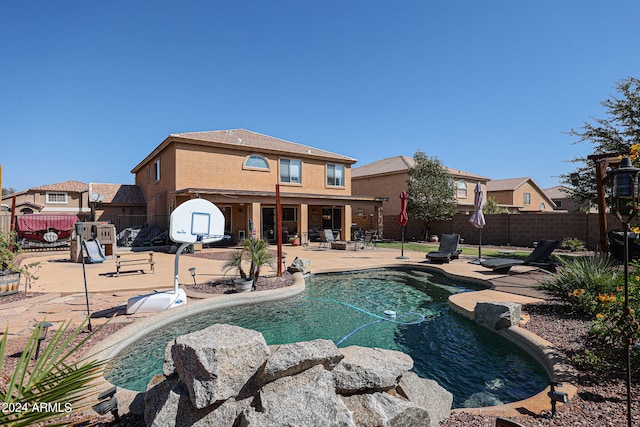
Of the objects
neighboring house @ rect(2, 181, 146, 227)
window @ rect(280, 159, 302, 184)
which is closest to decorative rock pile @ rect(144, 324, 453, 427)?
window @ rect(280, 159, 302, 184)

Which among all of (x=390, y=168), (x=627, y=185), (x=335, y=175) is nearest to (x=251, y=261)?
(x=627, y=185)

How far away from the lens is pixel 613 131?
538 inches

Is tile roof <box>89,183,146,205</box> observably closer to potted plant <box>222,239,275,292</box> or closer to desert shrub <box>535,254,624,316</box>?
potted plant <box>222,239,275,292</box>

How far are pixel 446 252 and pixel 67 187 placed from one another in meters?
36.0

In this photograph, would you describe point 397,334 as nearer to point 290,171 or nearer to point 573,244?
point 573,244

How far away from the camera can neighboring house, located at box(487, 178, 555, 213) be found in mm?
39188

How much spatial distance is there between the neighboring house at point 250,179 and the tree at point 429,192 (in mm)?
3078

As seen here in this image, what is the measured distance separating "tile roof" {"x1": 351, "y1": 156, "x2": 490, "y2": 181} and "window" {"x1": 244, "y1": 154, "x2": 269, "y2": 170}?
13327 millimetres

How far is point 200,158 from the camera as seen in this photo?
63.3 ft

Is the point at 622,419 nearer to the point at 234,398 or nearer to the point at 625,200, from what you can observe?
the point at 625,200

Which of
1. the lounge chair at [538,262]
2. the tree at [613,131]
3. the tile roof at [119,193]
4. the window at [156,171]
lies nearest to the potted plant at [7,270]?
the lounge chair at [538,262]

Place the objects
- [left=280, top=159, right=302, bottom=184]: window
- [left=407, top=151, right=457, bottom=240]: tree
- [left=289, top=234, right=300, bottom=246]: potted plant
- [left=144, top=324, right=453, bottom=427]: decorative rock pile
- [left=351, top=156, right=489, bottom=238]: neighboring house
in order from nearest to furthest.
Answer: [left=144, top=324, right=453, bottom=427]: decorative rock pile < [left=289, top=234, right=300, bottom=246]: potted plant < [left=280, top=159, right=302, bottom=184]: window < [left=407, top=151, right=457, bottom=240]: tree < [left=351, top=156, right=489, bottom=238]: neighboring house

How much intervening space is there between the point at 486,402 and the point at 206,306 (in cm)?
583

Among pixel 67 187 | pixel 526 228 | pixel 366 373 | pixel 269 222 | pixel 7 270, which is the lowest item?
pixel 366 373
